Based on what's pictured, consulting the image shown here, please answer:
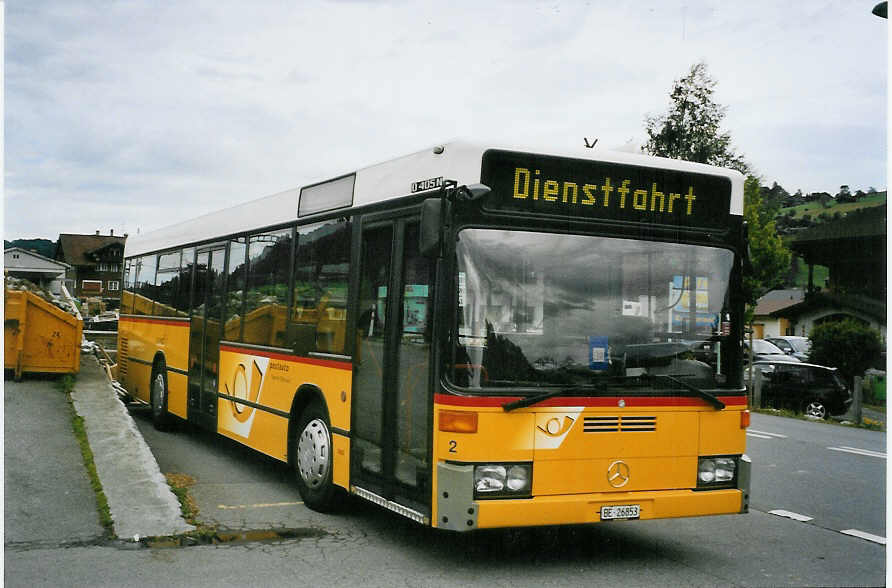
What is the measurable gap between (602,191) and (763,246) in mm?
20208

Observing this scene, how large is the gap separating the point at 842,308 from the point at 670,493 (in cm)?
3210

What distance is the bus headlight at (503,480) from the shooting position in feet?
19.7

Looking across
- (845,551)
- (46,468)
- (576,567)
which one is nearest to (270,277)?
(46,468)

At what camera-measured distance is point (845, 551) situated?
743 cm

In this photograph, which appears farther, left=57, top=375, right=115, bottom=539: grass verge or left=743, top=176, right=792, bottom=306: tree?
left=743, top=176, right=792, bottom=306: tree

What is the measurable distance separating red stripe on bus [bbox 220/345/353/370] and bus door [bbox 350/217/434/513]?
29cm

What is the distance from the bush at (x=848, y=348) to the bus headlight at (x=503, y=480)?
25110 mm

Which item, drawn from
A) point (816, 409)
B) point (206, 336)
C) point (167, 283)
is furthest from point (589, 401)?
point (816, 409)

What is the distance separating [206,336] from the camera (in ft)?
38.1

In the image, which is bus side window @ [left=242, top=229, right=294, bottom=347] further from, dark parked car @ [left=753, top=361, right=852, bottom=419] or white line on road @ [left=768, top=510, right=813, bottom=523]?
dark parked car @ [left=753, top=361, right=852, bottom=419]

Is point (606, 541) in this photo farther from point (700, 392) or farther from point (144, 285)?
point (144, 285)

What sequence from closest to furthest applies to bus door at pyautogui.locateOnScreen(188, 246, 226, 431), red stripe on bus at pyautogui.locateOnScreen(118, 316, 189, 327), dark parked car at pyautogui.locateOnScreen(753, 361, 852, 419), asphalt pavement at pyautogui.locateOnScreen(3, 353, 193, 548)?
asphalt pavement at pyautogui.locateOnScreen(3, 353, 193, 548)
bus door at pyautogui.locateOnScreen(188, 246, 226, 431)
red stripe on bus at pyautogui.locateOnScreen(118, 316, 189, 327)
dark parked car at pyautogui.locateOnScreen(753, 361, 852, 419)

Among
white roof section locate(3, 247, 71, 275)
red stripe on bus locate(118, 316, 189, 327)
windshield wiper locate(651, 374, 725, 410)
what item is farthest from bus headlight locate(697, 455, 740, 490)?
white roof section locate(3, 247, 71, 275)

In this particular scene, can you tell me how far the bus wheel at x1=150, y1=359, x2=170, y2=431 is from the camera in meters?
13.4
